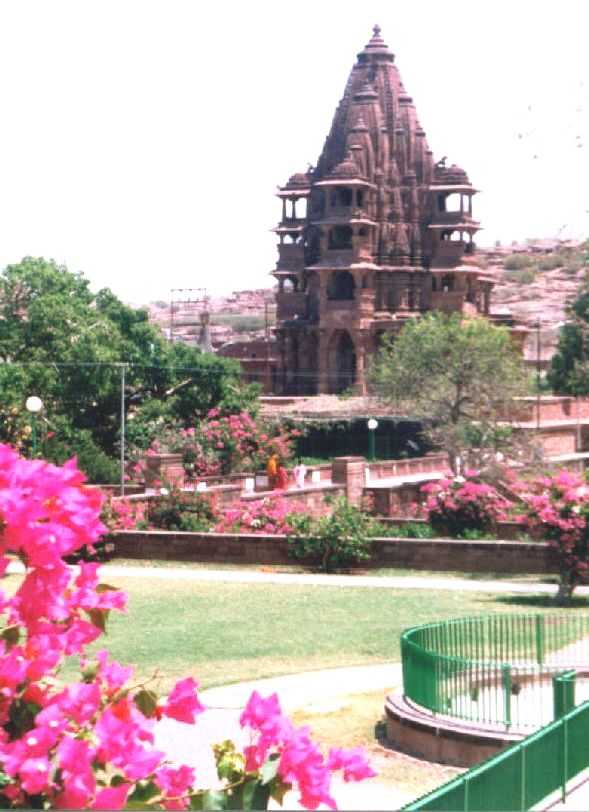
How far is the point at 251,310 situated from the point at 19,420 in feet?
388

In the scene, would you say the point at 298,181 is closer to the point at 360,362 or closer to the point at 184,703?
the point at 360,362

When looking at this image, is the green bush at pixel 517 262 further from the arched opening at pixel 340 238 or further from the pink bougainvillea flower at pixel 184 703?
the pink bougainvillea flower at pixel 184 703

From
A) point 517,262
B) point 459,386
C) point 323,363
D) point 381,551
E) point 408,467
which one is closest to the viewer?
point 381,551

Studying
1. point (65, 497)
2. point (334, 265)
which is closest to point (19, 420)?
point (334, 265)

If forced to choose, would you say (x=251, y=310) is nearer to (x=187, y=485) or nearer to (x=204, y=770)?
(x=187, y=485)

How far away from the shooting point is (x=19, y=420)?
42.6 metres

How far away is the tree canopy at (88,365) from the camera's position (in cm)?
4881

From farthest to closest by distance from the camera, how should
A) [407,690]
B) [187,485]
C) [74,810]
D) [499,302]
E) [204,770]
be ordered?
[499,302] → [187,485] → [407,690] → [204,770] → [74,810]

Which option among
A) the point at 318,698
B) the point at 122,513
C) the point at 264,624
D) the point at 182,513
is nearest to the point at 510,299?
the point at 182,513

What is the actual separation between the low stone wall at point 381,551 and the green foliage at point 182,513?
5.14 ft

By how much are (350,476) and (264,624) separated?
58.6 ft

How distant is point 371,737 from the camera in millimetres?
14453

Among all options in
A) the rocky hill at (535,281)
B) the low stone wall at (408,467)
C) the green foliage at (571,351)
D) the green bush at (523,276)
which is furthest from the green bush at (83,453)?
the green bush at (523,276)

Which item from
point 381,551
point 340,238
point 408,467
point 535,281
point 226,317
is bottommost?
point 381,551
